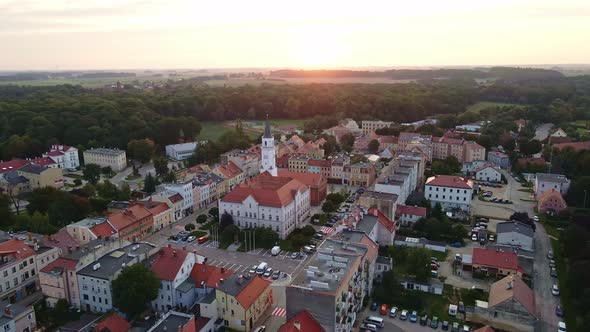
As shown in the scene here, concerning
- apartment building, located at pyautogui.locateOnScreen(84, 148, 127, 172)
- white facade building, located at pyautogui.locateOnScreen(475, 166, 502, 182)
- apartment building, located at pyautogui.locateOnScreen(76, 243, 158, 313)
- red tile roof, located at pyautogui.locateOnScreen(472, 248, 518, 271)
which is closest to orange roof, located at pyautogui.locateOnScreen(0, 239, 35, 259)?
apartment building, located at pyautogui.locateOnScreen(76, 243, 158, 313)

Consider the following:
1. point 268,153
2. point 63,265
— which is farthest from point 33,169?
point 63,265

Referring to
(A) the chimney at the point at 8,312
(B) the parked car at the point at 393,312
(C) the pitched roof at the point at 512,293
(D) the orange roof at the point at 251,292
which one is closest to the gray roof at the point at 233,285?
(D) the orange roof at the point at 251,292

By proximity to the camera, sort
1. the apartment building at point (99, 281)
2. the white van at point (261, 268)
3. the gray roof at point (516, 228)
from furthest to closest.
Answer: the gray roof at point (516, 228) → the white van at point (261, 268) → the apartment building at point (99, 281)

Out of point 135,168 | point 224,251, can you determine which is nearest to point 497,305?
point 224,251

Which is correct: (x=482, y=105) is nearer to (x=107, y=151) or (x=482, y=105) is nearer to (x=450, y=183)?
Result: (x=450, y=183)

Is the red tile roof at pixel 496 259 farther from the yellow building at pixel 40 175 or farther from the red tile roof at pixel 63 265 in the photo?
the yellow building at pixel 40 175

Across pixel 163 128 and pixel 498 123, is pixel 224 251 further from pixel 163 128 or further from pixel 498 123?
pixel 498 123
